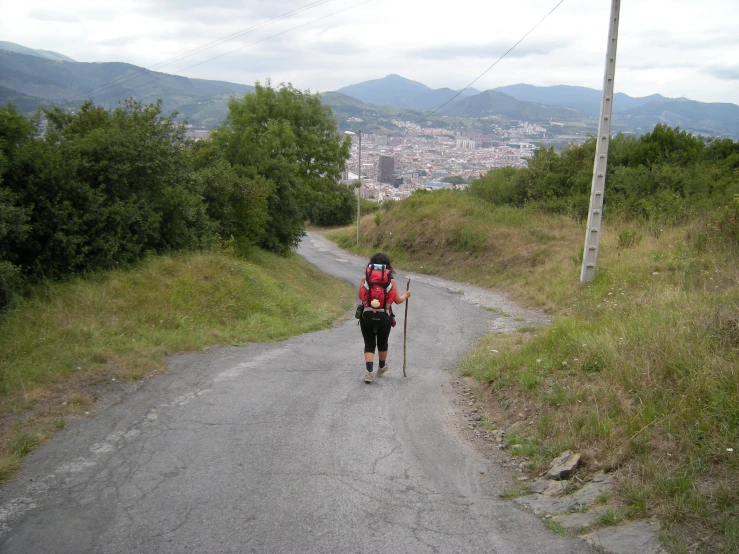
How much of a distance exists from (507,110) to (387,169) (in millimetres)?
30230

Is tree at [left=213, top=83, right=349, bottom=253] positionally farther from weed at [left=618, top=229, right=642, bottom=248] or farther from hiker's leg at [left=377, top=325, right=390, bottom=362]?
hiker's leg at [left=377, top=325, right=390, bottom=362]

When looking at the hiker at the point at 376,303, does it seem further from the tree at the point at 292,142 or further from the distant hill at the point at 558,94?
the distant hill at the point at 558,94

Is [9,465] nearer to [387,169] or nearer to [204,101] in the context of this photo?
[387,169]

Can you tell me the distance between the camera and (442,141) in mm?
74812

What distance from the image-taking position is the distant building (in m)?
61.2

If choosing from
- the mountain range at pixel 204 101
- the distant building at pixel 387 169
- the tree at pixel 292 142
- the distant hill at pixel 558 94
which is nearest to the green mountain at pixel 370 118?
the mountain range at pixel 204 101

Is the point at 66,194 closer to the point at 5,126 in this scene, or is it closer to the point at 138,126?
the point at 5,126

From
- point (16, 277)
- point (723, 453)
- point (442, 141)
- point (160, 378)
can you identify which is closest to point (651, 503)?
point (723, 453)

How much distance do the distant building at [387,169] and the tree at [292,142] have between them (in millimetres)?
19078

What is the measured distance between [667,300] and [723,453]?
4.18m

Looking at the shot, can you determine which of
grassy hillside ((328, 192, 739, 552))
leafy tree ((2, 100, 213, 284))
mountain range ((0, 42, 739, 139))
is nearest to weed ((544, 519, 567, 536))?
grassy hillside ((328, 192, 739, 552))

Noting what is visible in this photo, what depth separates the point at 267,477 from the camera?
4832 mm

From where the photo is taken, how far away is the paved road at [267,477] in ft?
12.9

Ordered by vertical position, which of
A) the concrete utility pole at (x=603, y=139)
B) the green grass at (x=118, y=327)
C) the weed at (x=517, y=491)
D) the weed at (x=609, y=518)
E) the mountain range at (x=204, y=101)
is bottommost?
the green grass at (x=118, y=327)
